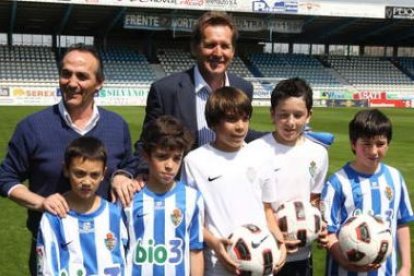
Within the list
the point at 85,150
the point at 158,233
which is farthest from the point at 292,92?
the point at 85,150

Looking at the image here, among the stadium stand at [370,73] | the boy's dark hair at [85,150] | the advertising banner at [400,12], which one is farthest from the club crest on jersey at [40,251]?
the stadium stand at [370,73]

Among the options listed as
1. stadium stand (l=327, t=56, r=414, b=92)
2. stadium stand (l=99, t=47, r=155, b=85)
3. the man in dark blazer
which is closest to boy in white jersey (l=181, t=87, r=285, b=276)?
the man in dark blazer

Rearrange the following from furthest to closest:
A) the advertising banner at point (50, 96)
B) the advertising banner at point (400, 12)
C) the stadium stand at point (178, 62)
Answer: the stadium stand at point (178, 62)
the advertising banner at point (400, 12)
the advertising banner at point (50, 96)

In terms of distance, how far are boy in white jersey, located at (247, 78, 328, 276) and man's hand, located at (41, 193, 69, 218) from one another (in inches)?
39.9

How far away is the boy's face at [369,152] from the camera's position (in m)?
3.27

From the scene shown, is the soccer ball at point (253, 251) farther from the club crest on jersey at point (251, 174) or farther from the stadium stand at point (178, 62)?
the stadium stand at point (178, 62)

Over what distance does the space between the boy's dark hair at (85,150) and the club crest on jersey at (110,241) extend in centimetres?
37

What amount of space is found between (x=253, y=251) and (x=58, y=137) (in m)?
1.16

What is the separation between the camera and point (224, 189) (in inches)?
121

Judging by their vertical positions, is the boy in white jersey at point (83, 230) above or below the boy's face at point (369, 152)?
below

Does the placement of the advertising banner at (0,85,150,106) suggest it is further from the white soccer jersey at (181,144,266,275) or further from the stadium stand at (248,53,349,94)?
the white soccer jersey at (181,144,266,275)

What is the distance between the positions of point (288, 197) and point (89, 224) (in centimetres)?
108

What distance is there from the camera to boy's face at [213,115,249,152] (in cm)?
309

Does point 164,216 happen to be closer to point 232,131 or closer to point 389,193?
point 232,131
